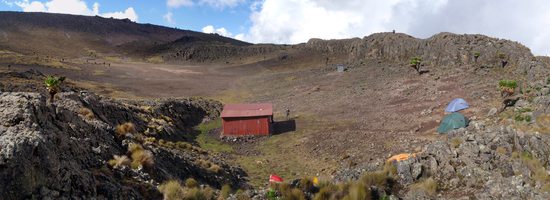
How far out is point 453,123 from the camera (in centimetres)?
3409

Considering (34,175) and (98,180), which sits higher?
(34,175)

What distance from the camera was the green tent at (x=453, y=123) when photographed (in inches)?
1325

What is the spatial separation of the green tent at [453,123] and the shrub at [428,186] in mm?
21085

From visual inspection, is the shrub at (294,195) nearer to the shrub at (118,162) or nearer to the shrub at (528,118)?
the shrub at (118,162)

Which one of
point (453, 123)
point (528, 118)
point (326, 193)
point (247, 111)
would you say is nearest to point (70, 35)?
point (247, 111)

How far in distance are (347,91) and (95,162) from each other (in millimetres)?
53102

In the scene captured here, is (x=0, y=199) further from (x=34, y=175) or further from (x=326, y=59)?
(x=326, y=59)

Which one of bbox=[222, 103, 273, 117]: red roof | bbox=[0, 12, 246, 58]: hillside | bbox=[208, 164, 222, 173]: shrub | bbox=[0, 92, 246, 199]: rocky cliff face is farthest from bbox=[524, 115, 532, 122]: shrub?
bbox=[0, 12, 246, 58]: hillside

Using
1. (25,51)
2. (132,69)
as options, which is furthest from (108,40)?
(132,69)

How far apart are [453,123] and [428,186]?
72.8 ft

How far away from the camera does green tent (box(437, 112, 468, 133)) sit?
3366 cm

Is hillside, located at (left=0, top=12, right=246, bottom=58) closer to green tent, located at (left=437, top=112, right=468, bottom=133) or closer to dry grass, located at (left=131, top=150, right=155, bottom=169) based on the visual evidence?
green tent, located at (left=437, top=112, right=468, bottom=133)

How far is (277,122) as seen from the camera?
49562mm

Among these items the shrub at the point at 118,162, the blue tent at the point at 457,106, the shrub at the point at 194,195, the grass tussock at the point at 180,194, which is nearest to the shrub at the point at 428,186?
the grass tussock at the point at 180,194
